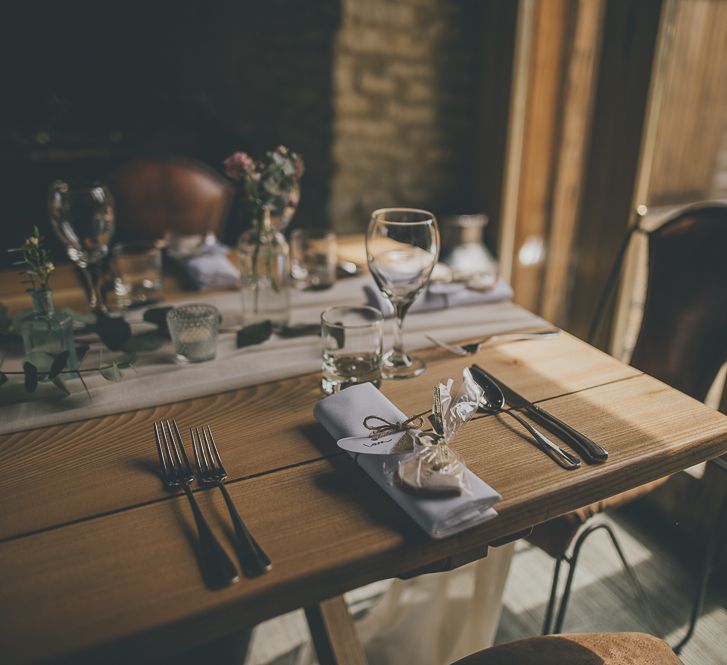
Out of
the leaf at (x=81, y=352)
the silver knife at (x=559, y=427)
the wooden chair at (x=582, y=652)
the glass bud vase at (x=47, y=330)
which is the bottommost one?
the wooden chair at (x=582, y=652)

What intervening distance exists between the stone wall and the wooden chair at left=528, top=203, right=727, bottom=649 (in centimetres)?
184

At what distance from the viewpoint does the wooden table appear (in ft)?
1.76

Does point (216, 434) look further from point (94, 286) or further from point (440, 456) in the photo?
point (94, 286)

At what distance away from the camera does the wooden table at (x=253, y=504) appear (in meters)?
0.54

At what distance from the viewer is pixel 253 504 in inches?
26.1

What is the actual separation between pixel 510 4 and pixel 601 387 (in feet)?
7.48

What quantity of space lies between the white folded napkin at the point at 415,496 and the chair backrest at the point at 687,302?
0.68m

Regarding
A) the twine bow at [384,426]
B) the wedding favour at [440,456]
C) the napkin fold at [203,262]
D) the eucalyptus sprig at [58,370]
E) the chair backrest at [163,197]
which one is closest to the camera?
the wedding favour at [440,456]

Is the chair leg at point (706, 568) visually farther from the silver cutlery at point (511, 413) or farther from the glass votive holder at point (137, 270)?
the glass votive holder at point (137, 270)

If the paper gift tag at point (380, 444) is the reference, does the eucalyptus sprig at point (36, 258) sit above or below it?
above

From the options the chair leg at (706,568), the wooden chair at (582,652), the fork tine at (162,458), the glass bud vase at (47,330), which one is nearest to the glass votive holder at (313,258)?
the glass bud vase at (47,330)

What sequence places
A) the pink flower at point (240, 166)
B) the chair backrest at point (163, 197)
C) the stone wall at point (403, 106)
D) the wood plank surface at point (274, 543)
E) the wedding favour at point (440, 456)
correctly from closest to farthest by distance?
the wood plank surface at point (274, 543) → the wedding favour at point (440, 456) → the pink flower at point (240, 166) → the chair backrest at point (163, 197) → the stone wall at point (403, 106)

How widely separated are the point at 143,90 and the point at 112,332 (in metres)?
3.08

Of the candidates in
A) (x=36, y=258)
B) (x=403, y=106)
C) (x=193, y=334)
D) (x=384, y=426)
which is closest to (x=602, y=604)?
(x=384, y=426)
